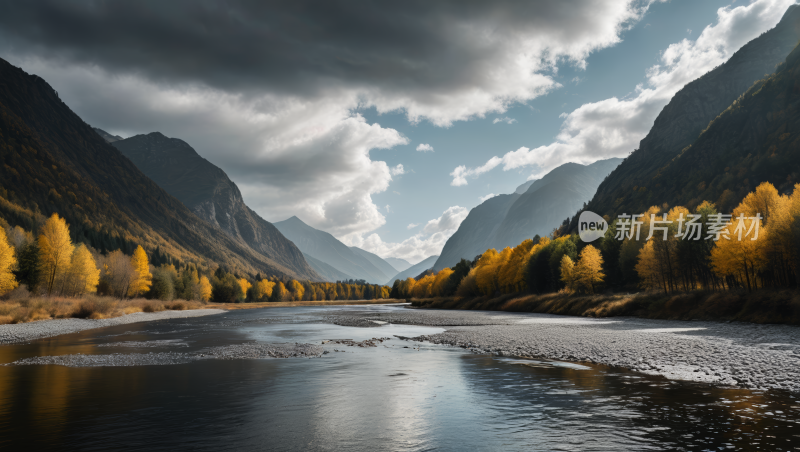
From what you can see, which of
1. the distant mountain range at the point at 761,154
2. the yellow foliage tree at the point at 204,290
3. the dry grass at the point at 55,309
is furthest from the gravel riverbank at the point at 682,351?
the yellow foliage tree at the point at 204,290

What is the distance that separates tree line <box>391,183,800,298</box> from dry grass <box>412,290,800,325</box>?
7908mm

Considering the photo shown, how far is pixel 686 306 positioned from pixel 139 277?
461ft

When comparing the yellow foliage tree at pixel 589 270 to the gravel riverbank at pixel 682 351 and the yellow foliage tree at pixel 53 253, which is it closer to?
the gravel riverbank at pixel 682 351

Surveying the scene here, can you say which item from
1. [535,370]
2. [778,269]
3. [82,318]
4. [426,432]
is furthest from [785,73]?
[82,318]

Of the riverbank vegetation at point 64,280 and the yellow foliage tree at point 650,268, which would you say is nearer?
the riverbank vegetation at point 64,280

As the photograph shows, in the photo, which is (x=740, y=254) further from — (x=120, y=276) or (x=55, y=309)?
(x=120, y=276)

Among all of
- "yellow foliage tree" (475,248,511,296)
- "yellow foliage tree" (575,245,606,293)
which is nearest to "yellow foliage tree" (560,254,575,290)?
"yellow foliage tree" (575,245,606,293)

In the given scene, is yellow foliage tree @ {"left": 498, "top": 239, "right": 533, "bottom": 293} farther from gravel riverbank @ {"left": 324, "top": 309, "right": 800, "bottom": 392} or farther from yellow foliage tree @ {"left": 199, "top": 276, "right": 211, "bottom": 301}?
yellow foliage tree @ {"left": 199, "top": 276, "right": 211, "bottom": 301}

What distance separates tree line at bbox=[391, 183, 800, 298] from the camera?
6311 cm

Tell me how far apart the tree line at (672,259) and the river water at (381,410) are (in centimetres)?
5625

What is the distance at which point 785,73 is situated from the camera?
189 meters

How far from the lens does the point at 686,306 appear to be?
64.9 metres

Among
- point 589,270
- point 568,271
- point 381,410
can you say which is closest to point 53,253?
point 381,410

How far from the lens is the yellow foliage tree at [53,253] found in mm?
91938
